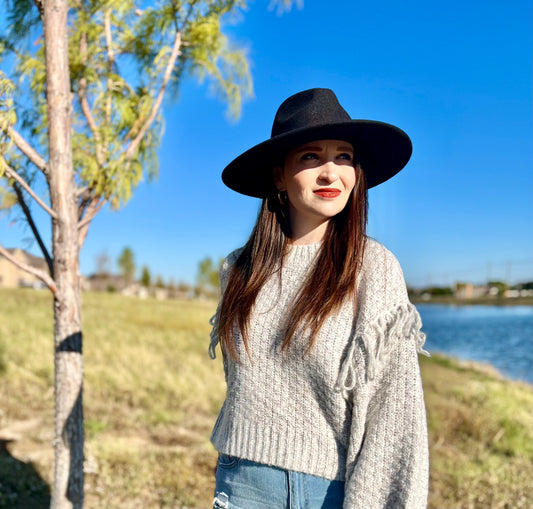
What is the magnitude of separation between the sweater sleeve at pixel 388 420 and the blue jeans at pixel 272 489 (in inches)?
3.2

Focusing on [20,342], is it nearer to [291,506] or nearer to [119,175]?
[119,175]

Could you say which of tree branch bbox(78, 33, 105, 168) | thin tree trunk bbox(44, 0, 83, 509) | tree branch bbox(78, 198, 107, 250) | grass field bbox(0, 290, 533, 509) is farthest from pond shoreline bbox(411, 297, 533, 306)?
thin tree trunk bbox(44, 0, 83, 509)

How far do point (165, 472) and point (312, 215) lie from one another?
3249 mm

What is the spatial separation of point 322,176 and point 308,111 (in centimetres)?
22

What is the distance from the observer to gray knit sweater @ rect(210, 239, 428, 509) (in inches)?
56.0

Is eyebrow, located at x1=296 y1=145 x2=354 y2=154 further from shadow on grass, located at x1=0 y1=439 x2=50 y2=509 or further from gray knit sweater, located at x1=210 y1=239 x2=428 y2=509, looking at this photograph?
shadow on grass, located at x1=0 y1=439 x2=50 y2=509

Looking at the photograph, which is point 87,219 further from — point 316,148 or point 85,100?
point 316,148

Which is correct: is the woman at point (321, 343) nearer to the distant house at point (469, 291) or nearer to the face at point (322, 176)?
the face at point (322, 176)

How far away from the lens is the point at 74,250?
271cm

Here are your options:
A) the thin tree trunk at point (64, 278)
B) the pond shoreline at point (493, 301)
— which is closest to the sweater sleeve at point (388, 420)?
the thin tree trunk at point (64, 278)

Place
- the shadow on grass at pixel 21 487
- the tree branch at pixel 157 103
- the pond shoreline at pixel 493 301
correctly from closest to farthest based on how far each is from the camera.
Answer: the tree branch at pixel 157 103, the shadow on grass at pixel 21 487, the pond shoreline at pixel 493 301

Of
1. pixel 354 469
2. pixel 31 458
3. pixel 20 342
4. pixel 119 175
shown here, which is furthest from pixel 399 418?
pixel 20 342

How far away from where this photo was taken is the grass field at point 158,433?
3936 mm

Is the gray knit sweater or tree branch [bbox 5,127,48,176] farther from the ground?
tree branch [bbox 5,127,48,176]
